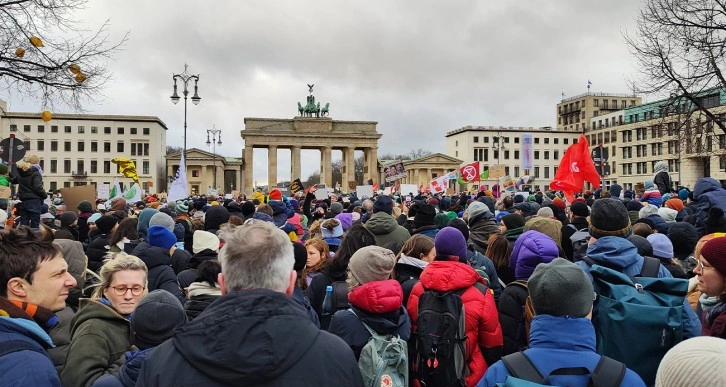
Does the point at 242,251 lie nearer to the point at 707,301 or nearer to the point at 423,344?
the point at 423,344

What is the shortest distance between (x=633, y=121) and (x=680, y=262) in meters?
104

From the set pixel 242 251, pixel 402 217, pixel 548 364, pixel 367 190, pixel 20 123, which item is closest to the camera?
pixel 242 251

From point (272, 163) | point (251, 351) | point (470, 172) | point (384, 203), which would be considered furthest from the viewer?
point (272, 163)

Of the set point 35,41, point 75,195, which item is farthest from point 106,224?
point 75,195

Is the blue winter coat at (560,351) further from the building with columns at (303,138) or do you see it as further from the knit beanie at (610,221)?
the building with columns at (303,138)

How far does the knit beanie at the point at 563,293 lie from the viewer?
2.95m

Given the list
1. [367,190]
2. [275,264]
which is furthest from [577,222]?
[367,190]

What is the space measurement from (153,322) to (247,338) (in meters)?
1.29

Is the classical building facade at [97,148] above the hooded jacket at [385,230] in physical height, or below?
above

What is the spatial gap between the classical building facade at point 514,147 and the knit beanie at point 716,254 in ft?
370

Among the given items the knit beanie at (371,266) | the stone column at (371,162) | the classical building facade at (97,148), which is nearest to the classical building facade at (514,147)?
the stone column at (371,162)

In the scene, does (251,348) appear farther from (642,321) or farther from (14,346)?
(642,321)

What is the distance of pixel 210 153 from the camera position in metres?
101

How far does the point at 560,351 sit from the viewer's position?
9.22 feet
